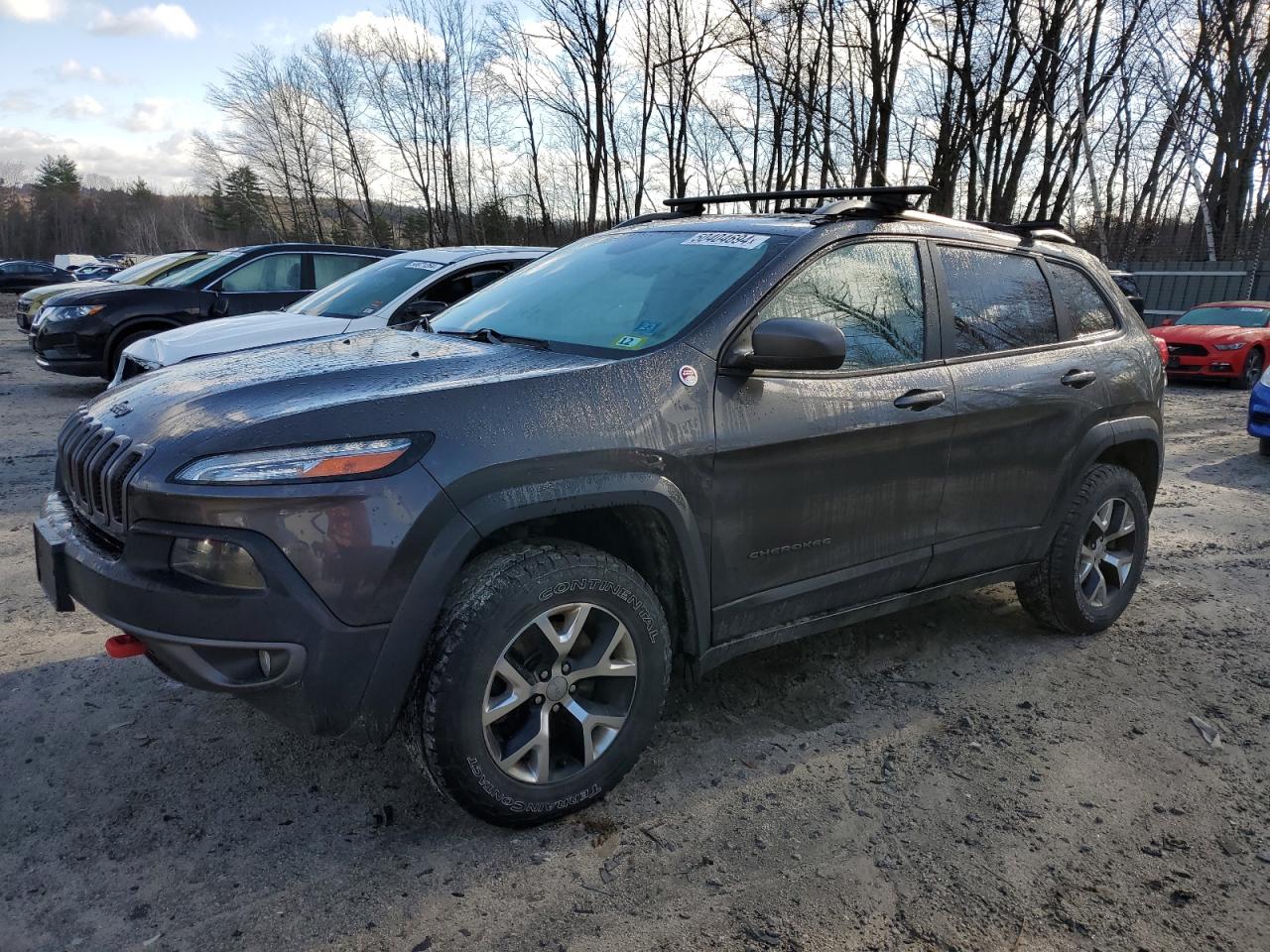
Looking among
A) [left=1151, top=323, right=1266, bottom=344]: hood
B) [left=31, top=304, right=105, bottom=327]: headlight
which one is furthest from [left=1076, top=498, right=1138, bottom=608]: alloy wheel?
[left=1151, top=323, right=1266, bottom=344]: hood

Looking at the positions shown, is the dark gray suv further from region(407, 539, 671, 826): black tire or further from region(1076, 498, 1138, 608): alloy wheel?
region(1076, 498, 1138, 608): alloy wheel

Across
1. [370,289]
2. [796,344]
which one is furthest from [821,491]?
[370,289]

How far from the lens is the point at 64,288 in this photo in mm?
12508

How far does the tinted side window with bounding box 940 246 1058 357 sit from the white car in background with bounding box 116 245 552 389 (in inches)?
134

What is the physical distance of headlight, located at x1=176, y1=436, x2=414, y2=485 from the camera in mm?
2158

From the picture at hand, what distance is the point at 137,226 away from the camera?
3408 inches

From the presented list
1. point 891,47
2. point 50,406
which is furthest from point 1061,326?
point 891,47

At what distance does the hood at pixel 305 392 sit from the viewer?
88.0 inches

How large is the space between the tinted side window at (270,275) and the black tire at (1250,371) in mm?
14066

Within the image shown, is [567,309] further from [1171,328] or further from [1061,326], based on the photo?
[1171,328]

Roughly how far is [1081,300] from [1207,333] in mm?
12624

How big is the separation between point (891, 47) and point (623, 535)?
23.3 meters

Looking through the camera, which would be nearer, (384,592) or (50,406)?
(384,592)

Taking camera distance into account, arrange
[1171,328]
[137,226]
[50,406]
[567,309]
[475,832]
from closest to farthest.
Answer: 1. [475,832]
2. [567,309]
3. [50,406]
4. [1171,328]
5. [137,226]
